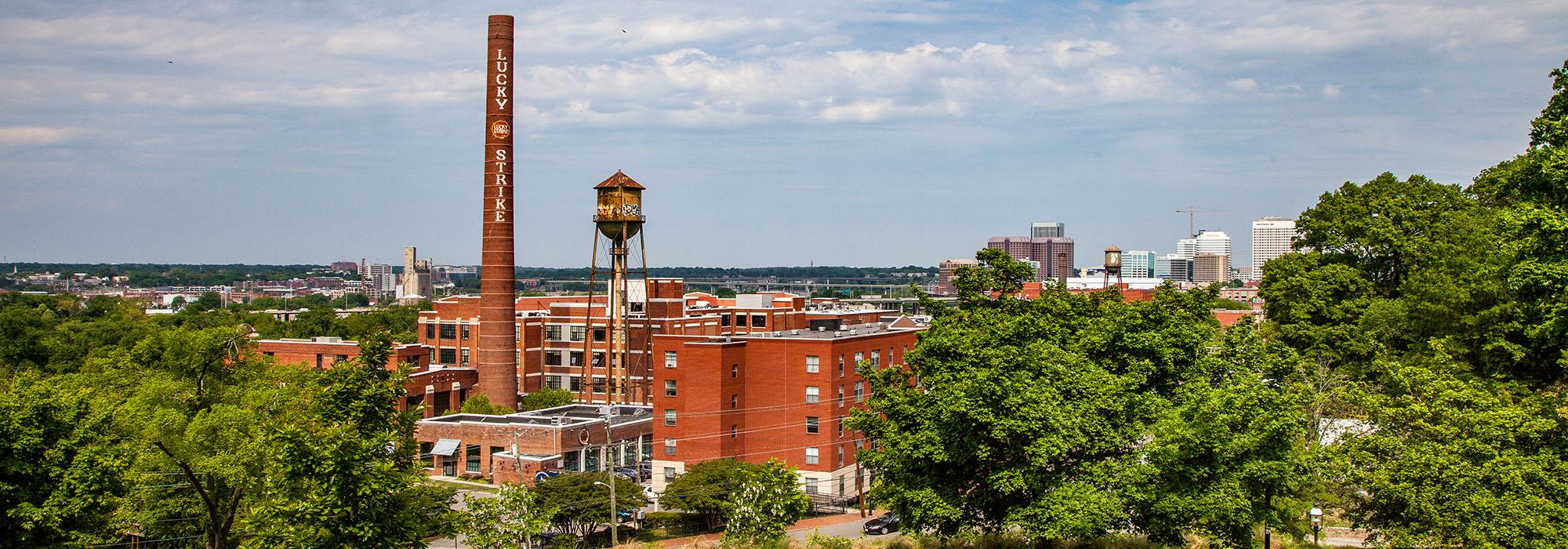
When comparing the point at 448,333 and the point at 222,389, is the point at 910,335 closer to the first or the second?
the point at 222,389

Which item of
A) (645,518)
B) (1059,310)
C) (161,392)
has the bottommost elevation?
(645,518)

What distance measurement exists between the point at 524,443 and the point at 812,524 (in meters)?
20.9

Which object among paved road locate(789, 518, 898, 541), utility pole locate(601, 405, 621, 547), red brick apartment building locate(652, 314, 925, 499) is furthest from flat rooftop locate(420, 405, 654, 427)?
paved road locate(789, 518, 898, 541)

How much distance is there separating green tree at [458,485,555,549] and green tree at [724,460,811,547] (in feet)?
22.7

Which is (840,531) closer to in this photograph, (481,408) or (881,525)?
(881,525)

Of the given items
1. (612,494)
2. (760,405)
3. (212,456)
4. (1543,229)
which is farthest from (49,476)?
(1543,229)

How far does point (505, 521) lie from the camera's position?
1606 inches

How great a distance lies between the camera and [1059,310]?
4003 centimetres

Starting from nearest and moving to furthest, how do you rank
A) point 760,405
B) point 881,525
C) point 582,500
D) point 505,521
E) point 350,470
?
point 350,470, point 505,521, point 582,500, point 881,525, point 760,405

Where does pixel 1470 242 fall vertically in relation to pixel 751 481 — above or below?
above

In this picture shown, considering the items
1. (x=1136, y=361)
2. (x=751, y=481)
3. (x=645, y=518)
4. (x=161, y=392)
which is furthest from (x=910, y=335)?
(x=161, y=392)

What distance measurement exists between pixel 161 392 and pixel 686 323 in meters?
53.2

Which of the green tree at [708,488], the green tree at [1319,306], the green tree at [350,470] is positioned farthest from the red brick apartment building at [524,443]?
the green tree at [350,470]

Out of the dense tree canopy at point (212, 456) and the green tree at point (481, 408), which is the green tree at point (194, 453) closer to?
the dense tree canopy at point (212, 456)
